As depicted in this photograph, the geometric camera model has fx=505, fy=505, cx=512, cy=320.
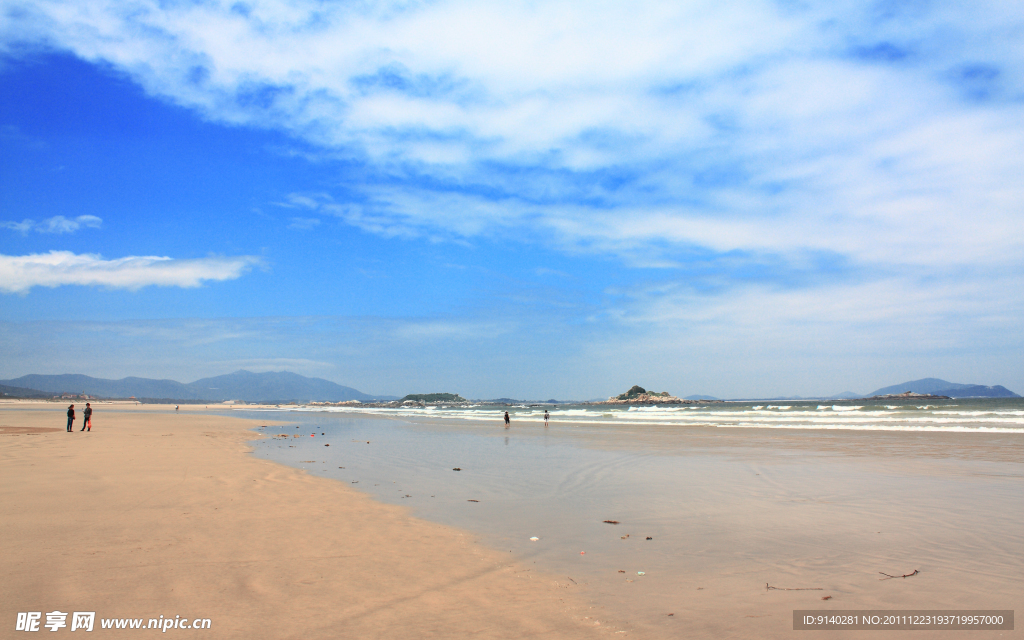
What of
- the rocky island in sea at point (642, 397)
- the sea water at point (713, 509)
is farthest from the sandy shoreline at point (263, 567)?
the rocky island in sea at point (642, 397)

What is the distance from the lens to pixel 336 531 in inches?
288

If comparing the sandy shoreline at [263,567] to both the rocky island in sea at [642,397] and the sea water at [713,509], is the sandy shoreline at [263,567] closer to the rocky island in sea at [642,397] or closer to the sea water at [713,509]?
the sea water at [713,509]

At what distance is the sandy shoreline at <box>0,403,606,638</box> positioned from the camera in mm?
4395

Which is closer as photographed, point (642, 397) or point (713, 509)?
point (713, 509)

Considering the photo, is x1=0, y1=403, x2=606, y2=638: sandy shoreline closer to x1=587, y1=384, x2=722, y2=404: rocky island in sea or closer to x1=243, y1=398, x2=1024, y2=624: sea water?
x1=243, y1=398, x2=1024, y2=624: sea water

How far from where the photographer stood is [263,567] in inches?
221

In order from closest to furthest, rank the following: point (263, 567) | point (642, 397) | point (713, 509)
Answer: point (263, 567) → point (713, 509) → point (642, 397)

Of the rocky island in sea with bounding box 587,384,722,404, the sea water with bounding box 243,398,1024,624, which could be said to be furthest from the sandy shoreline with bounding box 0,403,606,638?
the rocky island in sea with bounding box 587,384,722,404

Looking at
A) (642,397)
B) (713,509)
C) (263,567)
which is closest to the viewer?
(263,567)

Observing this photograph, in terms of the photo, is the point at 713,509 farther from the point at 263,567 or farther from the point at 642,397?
the point at 642,397

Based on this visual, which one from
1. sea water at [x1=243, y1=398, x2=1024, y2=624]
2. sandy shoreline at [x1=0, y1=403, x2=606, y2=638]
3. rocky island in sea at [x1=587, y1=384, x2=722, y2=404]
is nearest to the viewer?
sandy shoreline at [x1=0, y1=403, x2=606, y2=638]

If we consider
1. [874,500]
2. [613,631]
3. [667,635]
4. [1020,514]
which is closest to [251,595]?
[613,631]

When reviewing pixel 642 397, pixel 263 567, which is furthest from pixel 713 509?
pixel 642 397

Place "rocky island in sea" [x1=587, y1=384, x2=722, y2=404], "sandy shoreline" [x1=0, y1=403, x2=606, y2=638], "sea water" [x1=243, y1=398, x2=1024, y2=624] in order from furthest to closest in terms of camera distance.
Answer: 1. "rocky island in sea" [x1=587, y1=384, x2=722, y2=404]
2. "sea water" [x1=243, y1=398, x2=1024, y2=624]
3. "sandy shoreline" [x1=0, y1=403, x2=606, y2=638]
